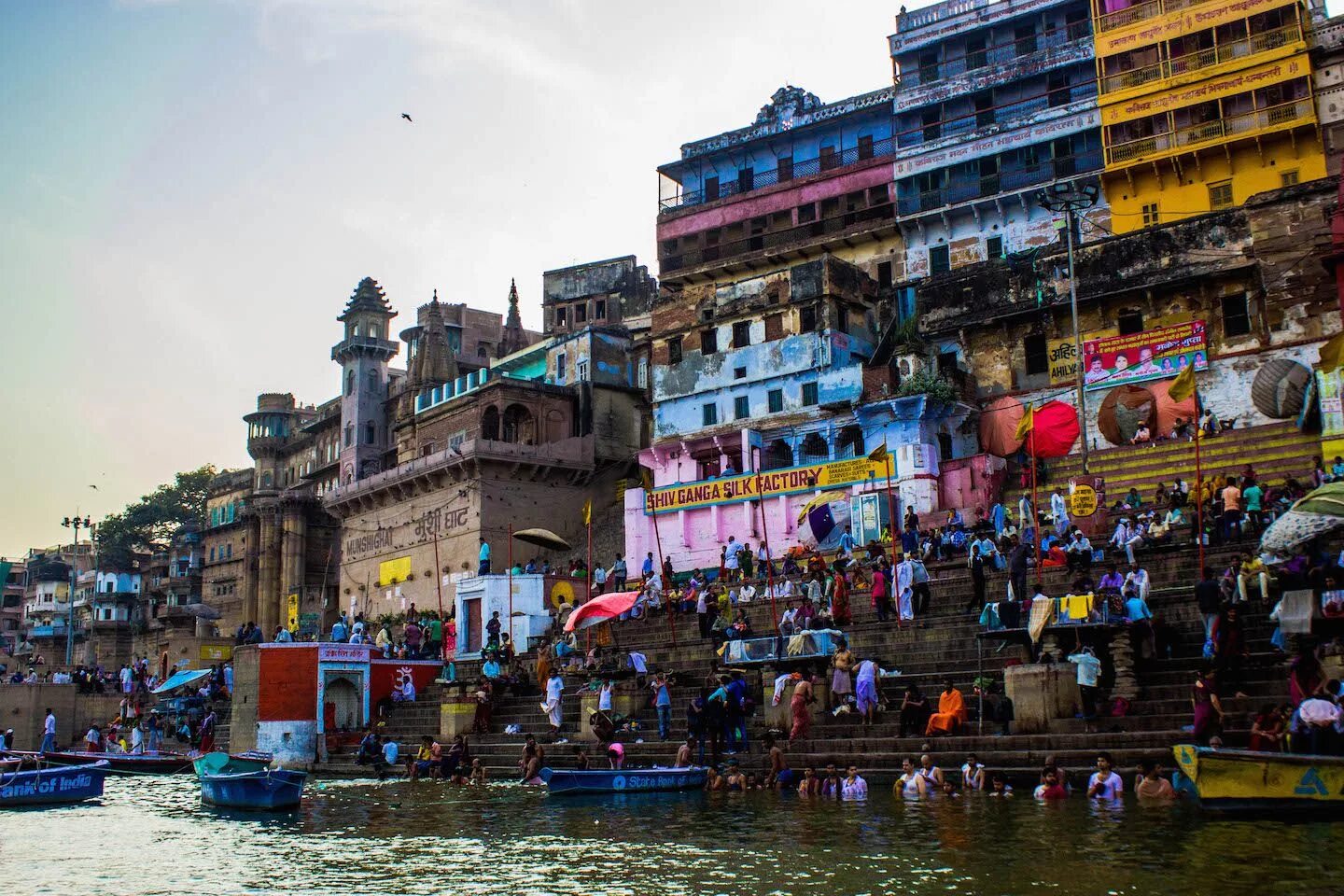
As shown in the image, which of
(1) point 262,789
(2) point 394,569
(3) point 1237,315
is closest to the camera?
(1) point 262,789

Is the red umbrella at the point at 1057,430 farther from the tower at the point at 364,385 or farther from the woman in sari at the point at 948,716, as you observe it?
the tower at the point at 364,385

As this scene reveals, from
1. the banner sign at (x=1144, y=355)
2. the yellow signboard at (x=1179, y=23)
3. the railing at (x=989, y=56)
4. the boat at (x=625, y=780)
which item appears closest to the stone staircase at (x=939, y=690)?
the boat at (x=625, y=780)

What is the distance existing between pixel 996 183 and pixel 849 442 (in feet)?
28.7

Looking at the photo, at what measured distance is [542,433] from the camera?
4316 cm

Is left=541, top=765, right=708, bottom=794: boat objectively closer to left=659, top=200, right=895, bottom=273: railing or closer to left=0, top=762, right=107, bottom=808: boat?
left=0, top=762, right=107, bottom=808: boat

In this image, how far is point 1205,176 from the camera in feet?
108

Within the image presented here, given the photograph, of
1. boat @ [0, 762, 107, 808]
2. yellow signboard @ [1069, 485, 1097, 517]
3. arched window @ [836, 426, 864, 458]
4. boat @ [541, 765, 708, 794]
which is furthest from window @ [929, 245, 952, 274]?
boat @ [0, 762, 107, 808]

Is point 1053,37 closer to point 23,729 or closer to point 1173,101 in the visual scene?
point 1173,101

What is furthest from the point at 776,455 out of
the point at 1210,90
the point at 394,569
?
the point at 394,569

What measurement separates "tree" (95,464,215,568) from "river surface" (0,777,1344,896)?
59.7 meters

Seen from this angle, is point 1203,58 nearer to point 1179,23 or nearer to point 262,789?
point 1179,23

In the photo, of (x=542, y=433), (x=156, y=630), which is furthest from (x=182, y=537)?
(x=542, y=433)

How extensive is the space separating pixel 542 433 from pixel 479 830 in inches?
1133

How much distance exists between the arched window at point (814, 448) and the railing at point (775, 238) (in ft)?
25.4
